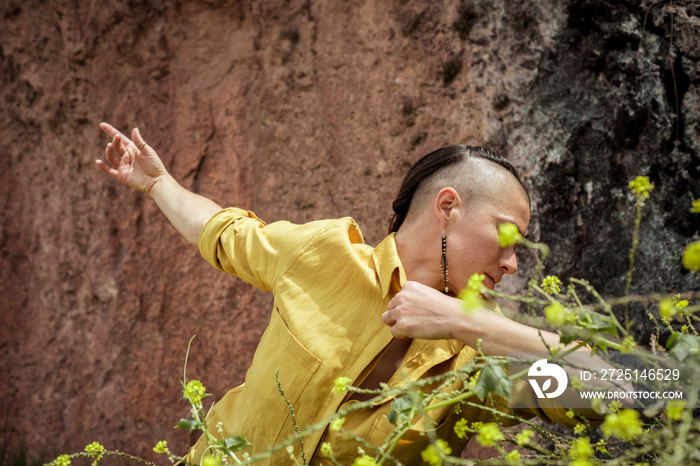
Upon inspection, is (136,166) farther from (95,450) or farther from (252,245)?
(95,450)

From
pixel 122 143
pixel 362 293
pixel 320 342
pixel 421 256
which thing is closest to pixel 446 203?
pixel 421 256

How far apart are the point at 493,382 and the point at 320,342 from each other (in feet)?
A: 2.33

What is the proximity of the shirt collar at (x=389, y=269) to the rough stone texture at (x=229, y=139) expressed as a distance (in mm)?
738

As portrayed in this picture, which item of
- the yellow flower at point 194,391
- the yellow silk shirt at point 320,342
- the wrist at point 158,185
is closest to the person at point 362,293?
the yellow silk shirt at point 320,342

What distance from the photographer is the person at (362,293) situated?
1.45 meters

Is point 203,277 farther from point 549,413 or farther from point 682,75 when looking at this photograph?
point 682,75

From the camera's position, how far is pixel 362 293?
5.07 ft

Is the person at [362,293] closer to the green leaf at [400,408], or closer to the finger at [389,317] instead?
the finger at [389,317]

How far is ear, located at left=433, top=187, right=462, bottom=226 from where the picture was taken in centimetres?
155

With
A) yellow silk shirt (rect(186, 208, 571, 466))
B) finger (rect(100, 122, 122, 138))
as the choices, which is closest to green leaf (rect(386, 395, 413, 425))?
yellow silk shirt (rect(186, 208, 571, 466))

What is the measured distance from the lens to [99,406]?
8.86 ft

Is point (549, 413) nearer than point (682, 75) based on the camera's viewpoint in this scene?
Yes

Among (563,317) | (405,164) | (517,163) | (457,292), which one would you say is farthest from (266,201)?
(563,317)

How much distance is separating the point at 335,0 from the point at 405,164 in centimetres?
78
